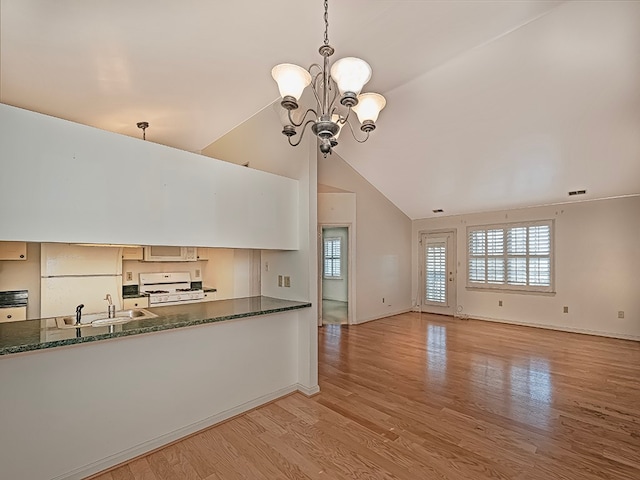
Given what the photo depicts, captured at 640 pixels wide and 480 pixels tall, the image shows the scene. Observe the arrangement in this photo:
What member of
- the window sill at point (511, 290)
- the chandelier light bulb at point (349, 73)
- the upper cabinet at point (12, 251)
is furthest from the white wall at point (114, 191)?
the window sill at point (511, 290)

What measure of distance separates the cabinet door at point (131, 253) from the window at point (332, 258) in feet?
18.4

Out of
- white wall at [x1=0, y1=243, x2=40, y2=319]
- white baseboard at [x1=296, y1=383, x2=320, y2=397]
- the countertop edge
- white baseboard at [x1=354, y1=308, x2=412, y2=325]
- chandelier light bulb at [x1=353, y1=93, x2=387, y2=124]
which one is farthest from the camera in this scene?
white baseboard at [x1=354, y1=308, x2=412, y2=325]

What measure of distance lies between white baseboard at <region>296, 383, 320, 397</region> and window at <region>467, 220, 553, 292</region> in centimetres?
520

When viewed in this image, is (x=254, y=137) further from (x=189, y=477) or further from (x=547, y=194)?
(x=547, y=194)

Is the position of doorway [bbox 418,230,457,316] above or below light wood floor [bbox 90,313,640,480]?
above

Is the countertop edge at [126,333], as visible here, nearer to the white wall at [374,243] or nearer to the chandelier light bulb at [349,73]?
the chandelier light bulb at [349,73]

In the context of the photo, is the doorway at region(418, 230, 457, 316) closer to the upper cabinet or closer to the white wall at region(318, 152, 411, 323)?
the white wall at region(318, 152, 411, 323)

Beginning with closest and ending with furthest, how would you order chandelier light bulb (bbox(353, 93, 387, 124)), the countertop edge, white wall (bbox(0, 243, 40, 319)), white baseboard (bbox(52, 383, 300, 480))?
the countertop edge → white baseboard (bbox(52, 383, 300, 480)) → chandelier light bulb (bbox(353, 93, 387, 124)) → white wall (bbox(0, 243, 40, 319))

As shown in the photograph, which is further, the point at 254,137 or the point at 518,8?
the point at 254,137

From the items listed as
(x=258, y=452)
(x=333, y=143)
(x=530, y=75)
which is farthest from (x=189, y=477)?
(x=530, y=75)

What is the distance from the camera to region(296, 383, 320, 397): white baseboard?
10.3ft

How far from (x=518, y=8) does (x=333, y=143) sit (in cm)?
192

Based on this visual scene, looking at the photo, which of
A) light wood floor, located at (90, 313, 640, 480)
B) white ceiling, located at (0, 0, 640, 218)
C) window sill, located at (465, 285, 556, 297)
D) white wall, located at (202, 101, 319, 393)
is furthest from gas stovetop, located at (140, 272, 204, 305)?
window sill, located at (465, 285, 556, 297)

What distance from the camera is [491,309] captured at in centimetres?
684
